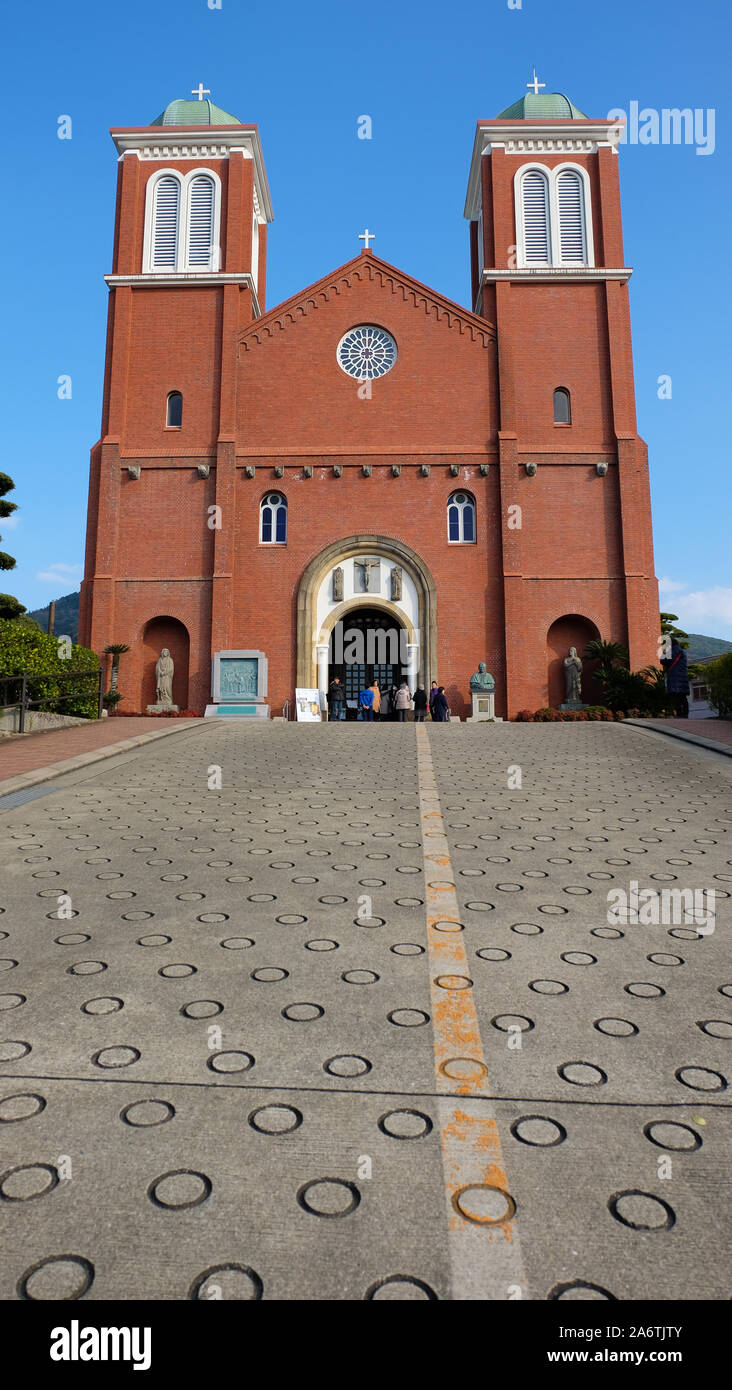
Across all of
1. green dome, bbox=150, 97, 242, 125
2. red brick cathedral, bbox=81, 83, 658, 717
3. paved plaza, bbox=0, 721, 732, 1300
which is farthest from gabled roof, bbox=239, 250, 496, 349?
paved plaza, bbox=0, 721, 732, 1300

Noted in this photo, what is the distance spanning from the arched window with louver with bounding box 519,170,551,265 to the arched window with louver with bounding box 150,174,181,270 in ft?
36.6

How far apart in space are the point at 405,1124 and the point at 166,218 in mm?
28533

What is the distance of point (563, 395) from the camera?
23.2 meters

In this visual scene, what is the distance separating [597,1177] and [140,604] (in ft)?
72.9

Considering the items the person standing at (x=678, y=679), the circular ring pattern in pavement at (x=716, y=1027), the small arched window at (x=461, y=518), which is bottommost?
the circular ring pattern in pavement at (x=716, y=1027)

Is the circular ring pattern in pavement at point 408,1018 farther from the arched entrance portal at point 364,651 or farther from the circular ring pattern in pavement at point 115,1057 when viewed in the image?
the arched entrance portal at point 364,651

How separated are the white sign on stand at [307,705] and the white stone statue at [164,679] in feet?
12.6

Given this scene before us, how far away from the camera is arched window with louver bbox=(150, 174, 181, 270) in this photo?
24125 mm

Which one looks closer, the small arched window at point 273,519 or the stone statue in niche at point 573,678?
the stone statue in niche at point 573,678

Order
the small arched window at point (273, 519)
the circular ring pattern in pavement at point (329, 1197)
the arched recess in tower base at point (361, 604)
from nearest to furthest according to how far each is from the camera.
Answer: the circular ring pattern in pavement at point (329, 1197) → the arched recess in tower base at point (361, 604) → the small arched window at point (273, 519)

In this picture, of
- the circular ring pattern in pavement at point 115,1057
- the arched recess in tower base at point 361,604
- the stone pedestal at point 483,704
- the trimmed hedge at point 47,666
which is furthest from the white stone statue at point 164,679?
the circular ring pattern in pavement at point 115,1057

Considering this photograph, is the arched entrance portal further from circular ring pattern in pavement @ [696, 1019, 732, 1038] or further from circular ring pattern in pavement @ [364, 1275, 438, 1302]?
circular ring pattern in pavement @ [364, 1275, 438, 1302]

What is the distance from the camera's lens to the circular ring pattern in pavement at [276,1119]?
2.03 m

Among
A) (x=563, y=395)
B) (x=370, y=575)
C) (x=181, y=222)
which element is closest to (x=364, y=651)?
(x=370, y=575)
